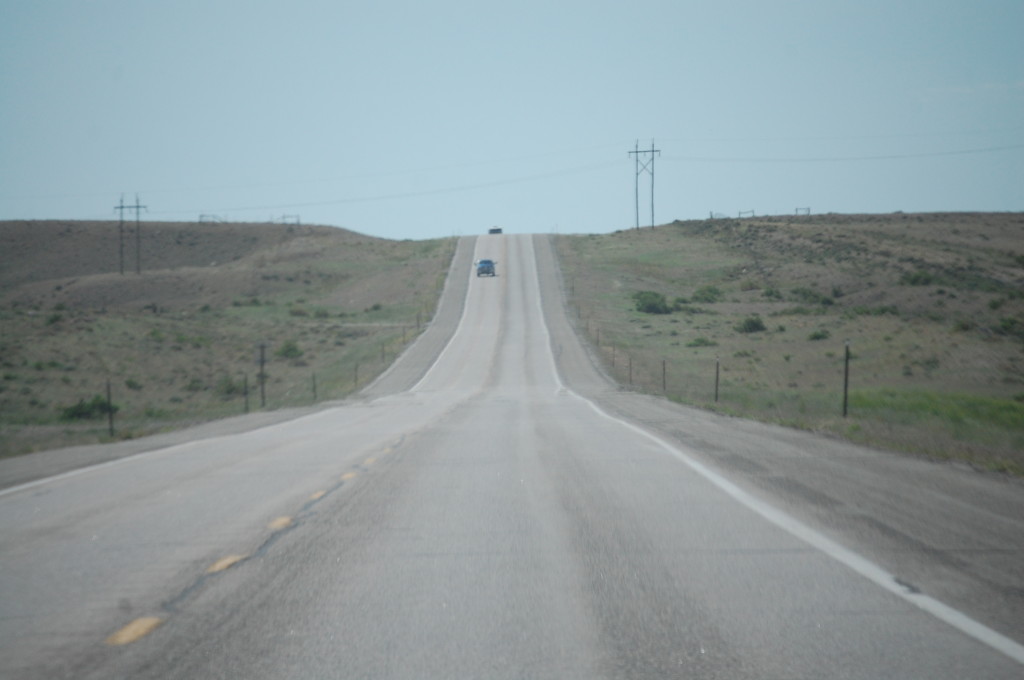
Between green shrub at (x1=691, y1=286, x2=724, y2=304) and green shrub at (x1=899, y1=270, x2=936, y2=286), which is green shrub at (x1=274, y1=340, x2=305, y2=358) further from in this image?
green shrub at (x1=899, y1=270, x2=936, y2=286)

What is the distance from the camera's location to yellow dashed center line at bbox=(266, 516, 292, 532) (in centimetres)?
889

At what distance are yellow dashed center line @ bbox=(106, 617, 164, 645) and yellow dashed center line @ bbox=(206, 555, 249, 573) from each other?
1.20 meters

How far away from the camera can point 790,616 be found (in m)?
6.02

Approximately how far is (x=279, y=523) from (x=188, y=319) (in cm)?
7303

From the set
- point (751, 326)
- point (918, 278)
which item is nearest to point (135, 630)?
point (751, 326)

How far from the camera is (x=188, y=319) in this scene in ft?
254

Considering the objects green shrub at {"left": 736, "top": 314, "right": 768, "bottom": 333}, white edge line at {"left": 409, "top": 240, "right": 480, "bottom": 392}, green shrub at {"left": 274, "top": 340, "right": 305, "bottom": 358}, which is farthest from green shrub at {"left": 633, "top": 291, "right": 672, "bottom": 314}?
green shrub at {"left": 274, "top": 340, "right": 305, "bottom": 358}

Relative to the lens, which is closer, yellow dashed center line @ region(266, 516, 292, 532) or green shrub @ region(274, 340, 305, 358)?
yellow dashed center line @ region(266, 516, 292, 532)

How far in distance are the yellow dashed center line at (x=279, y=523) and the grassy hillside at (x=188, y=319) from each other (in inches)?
482

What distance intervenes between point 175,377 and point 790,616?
51757 millimetres

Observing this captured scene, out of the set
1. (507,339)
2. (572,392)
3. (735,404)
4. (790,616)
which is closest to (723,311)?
(507,339)

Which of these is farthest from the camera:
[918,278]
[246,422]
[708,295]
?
[708,295]

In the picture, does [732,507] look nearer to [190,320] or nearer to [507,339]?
[507,339]

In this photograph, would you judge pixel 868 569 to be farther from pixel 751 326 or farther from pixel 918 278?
pixel 918 278
